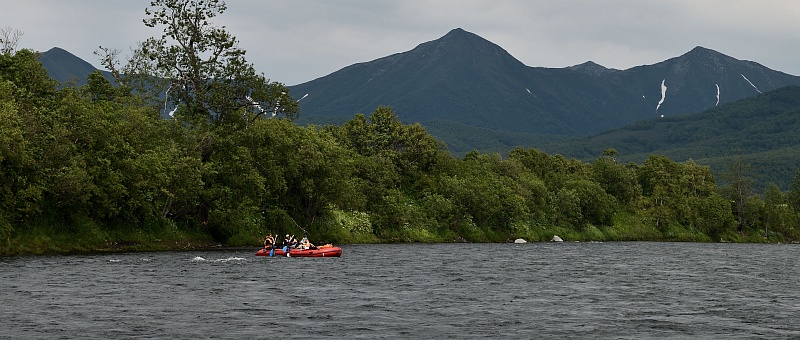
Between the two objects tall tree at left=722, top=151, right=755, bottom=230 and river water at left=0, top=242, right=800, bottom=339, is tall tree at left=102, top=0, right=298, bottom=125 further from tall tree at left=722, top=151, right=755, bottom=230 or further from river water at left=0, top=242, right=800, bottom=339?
tall tree at left=722, top=151, right=755, bottom=230

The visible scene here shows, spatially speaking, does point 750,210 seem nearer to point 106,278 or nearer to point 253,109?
point 253,109

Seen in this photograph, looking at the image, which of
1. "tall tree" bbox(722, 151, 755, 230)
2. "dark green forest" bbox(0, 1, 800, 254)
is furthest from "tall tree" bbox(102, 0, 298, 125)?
"tall tree" bbox(722, 151, 755, 230)

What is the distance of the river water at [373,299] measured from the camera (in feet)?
109

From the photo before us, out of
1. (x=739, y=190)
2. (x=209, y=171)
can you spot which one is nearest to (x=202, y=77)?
(x=209, y=171)

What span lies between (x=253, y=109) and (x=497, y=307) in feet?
191

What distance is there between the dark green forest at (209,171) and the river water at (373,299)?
631 cm

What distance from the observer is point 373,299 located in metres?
43.1

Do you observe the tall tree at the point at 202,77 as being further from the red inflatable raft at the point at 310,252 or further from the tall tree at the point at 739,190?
the tall tree at the point at 739,190

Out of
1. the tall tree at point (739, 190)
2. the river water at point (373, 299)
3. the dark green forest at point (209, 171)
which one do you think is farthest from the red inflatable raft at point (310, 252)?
the tall tree at point (739, 190)

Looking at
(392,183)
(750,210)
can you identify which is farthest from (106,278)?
(750,210)

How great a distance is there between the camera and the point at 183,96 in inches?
3516

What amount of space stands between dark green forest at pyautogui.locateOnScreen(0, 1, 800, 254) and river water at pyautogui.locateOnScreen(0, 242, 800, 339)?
20.7 ft

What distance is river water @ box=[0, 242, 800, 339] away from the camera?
33.2 metres

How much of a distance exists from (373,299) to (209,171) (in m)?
42.4
